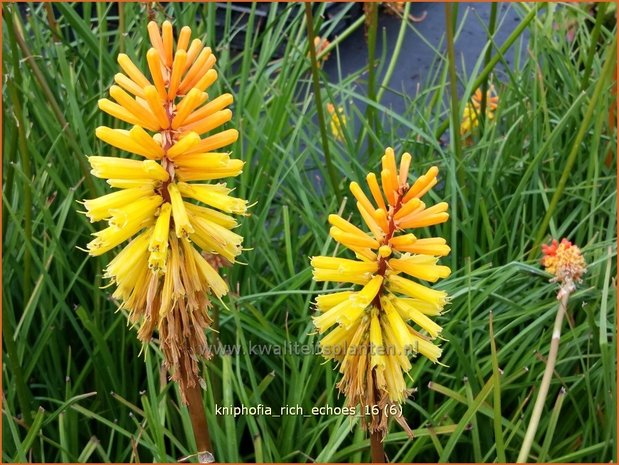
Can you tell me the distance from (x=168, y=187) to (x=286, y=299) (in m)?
1.10

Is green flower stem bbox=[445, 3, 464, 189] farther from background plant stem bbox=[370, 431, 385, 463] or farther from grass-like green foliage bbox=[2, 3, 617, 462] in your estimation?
background plant stem bbox=[370, 431, 385, 463]

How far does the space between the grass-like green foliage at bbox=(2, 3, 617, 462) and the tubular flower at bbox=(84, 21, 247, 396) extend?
0.45 metres

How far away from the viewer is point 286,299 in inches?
103

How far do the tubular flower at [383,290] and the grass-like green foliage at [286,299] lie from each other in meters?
0.36

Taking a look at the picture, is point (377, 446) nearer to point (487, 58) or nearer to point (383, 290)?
point (383, 290)

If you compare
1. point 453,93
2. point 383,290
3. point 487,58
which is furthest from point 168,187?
point 487,58

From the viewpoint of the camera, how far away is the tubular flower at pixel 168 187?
155 cm

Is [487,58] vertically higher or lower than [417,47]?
lower

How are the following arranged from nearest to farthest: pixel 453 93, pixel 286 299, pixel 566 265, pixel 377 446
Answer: pixel 377 446, pixel 566 265, pixel 453 93, pixel 286 299

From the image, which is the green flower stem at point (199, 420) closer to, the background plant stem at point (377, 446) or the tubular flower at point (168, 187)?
the tubular flower at point (168, 187)

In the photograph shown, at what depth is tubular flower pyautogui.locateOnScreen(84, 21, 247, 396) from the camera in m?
1.55

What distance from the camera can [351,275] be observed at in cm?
160

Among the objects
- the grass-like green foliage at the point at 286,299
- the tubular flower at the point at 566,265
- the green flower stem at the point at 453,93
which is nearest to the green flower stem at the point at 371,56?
the grass-like green foliage at the point at 286,299

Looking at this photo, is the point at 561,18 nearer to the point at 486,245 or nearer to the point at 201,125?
the point at 486,245
